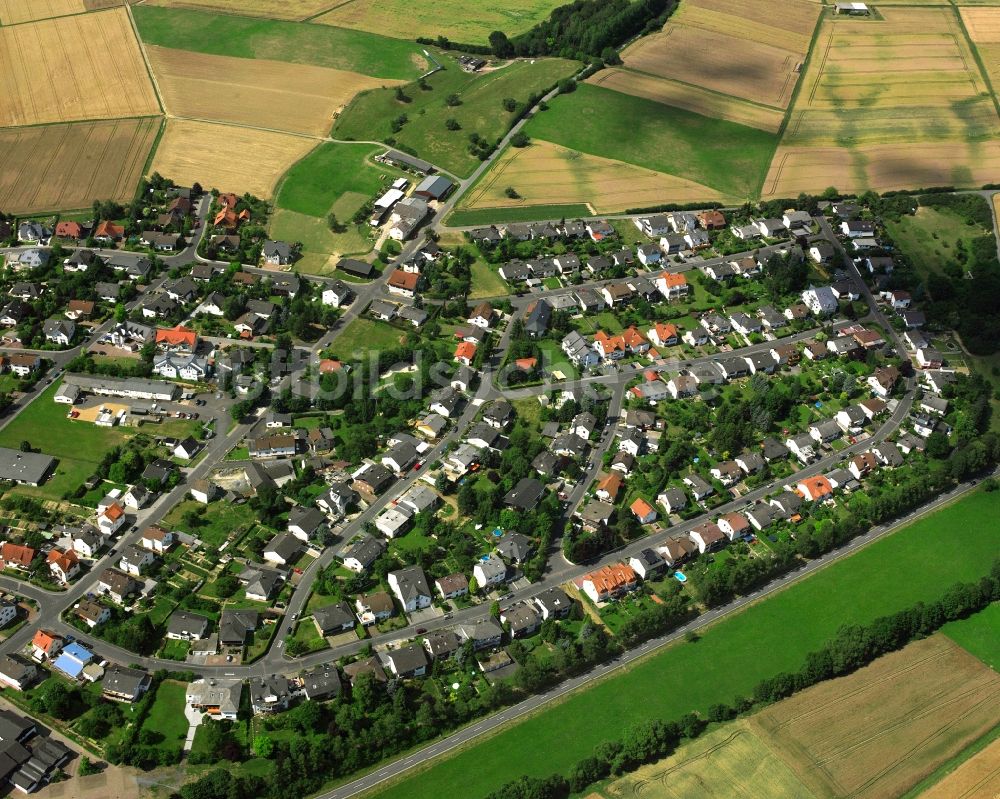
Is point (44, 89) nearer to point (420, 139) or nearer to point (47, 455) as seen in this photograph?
point (420, 139)

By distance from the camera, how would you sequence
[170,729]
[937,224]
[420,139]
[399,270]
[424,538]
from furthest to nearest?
[420,139]
[937,224]
[399,270]
[424,538]
[170,729]

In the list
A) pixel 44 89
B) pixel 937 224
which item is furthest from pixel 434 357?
pixel 44 89

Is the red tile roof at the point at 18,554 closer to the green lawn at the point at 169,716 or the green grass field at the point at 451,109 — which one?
the green lawn at the point at 169,716

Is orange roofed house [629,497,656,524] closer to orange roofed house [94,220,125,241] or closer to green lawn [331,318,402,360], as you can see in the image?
green lawn [331,318,402,360]

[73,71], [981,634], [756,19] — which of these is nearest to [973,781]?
[981,634]

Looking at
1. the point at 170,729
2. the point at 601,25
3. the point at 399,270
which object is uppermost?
the point at 601,25

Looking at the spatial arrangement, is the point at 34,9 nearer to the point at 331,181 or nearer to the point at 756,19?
the point at 331,181
